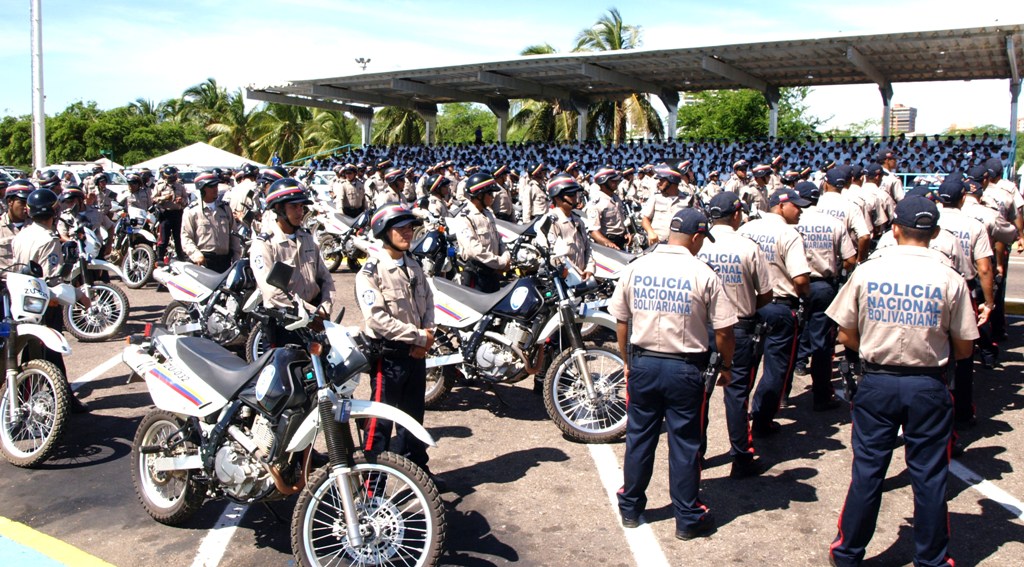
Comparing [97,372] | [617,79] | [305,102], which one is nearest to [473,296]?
[97,372]

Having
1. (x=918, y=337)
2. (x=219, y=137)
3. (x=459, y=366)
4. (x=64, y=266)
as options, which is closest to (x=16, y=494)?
(x=64, y=266)

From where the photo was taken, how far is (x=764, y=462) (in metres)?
5.62

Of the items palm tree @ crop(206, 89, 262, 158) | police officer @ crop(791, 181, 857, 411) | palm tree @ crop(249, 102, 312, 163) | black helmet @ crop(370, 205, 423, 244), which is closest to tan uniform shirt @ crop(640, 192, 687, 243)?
police officer @ crop(791, 181, 857, 411)

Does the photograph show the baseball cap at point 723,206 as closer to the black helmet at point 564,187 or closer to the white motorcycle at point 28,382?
the black helmet at point 564,187

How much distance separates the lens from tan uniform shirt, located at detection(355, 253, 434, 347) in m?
4.72

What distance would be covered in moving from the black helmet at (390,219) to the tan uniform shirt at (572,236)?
3.08 m

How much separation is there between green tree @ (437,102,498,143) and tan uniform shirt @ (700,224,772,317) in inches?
2242

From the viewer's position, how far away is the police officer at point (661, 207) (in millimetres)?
9766

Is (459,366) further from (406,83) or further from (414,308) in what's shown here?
(406,83)

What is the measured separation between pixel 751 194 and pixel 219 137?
46011 millimetres

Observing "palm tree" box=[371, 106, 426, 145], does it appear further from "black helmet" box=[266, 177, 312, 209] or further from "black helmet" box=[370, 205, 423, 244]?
"black helmet" box=[370, 205, 423, 244]

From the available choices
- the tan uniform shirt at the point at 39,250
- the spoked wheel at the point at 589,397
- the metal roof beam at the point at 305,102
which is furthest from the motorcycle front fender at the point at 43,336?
the metal roof beam at the point at 305,102

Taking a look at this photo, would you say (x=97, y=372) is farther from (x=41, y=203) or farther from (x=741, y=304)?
(x=741, y=304)

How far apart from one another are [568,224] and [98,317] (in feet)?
17.6
